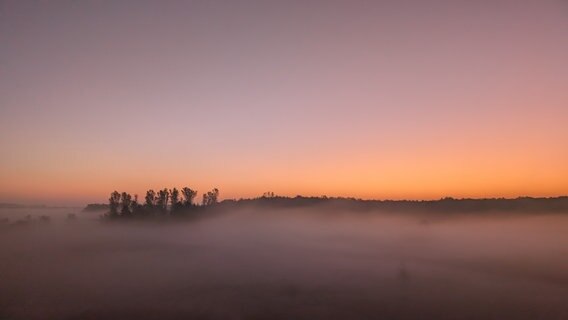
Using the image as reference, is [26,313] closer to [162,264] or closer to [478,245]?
[162,264]

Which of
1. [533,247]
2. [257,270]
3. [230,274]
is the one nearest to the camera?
[230,274]

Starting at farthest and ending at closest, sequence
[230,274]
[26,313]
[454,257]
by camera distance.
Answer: [454,257]
[230,274]
[26,313]

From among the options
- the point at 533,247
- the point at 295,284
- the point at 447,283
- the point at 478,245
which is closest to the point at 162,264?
the point at 295,284

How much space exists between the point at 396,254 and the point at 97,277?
126780 mm

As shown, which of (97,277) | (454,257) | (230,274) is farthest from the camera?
(454,257)

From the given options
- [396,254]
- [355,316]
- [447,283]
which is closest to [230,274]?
[355,316]

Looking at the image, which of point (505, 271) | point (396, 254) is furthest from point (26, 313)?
point (396, 254)

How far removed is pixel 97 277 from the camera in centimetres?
10275

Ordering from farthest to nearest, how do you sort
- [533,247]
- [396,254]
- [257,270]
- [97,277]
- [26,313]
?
[533,247], [396,254], [257,270], [97,277], [26,313]

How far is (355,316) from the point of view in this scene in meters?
65.6

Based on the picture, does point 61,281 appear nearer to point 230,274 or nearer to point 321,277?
point 230,274

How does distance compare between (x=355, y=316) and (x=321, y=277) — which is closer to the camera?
(x=355, y=316)

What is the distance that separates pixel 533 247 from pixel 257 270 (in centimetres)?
15971

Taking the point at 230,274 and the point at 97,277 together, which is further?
the point at 230,274
